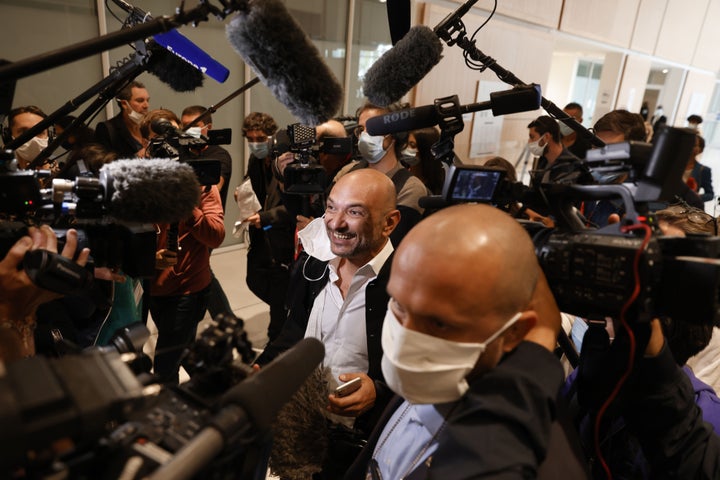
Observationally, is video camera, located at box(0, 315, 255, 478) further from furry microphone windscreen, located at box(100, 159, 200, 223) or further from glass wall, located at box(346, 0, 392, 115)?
glass wall, located at box(346, 0, 392, 115)

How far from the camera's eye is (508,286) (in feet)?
2.33

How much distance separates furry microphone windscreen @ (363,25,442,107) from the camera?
1.35 m

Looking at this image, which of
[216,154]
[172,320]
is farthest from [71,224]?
[216,154]

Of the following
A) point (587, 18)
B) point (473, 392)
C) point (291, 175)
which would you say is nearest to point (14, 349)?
point (473, 392)

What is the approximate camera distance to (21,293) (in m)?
0.89

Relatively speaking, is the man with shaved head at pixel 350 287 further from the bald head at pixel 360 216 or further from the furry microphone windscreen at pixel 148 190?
the furry microphone windscreen at pixel 148 190

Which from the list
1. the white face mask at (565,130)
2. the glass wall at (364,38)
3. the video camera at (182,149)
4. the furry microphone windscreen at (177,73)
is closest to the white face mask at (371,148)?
the video camera at (182,149)

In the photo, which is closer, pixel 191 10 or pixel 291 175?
pixel 191 10

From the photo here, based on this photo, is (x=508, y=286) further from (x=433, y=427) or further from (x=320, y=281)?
(x=320, y=281)

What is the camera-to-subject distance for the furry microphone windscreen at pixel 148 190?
0.89 m

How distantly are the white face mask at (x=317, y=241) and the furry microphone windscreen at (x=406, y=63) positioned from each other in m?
0.55

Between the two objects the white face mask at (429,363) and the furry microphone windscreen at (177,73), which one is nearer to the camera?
the white face mask at (429,363)

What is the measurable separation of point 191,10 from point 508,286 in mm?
655

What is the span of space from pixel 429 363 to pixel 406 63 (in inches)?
37.3
